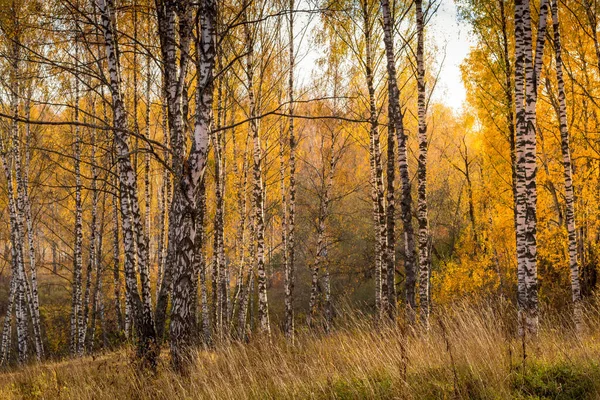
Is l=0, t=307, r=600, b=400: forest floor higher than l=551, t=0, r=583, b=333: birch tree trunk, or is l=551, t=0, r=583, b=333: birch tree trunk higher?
l=551, t=0, r=583, b=333: birch tree trunk

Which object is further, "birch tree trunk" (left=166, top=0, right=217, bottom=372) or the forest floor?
"birch tree trunk" (left=166, top=0, right=217, bottom=372)

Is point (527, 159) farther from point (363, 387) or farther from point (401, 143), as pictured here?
point (363, 387)

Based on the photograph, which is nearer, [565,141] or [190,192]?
[190,192]

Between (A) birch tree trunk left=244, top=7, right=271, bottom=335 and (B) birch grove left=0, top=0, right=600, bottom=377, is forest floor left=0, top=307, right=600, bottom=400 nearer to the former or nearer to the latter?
(B) birch grove left=0, top=0, right=600, bottom=377

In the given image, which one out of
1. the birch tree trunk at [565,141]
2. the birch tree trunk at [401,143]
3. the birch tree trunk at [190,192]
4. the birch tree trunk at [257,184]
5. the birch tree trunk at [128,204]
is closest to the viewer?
the birch tree trunk at [190,192]

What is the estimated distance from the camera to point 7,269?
32.4 m

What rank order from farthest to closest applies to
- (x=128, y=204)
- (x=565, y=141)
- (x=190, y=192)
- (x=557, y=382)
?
(x=565, y=141) → (x=128, y=204) → (x=190, y=192) → (x=557, y=382)

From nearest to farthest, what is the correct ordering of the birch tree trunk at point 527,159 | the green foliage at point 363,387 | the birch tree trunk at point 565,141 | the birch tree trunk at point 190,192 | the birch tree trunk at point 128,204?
1. the green foliage at point 363,387
2. the birch tree trunk at point 190,192
3. the birch tree trunk at point 128,204
4. the birch tree trunk at point 527,159
5. the birch tree trunk at point 565,141

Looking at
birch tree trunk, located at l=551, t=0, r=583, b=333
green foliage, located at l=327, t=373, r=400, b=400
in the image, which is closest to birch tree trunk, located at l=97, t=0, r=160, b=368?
green foliage, located at l=327, t=373, r=400, b=400

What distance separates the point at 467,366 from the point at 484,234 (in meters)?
13.9

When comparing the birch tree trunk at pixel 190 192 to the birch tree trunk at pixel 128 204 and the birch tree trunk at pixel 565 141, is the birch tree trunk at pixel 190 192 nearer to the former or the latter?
the birch tree trunk at pixel 128 204

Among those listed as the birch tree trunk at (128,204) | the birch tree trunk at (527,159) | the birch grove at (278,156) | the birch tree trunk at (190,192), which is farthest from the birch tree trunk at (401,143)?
the birch tree trunk at (128,204)

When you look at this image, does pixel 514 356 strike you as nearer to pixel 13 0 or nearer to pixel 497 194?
pixel 13 0

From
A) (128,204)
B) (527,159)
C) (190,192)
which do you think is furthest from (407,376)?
(128,204)
